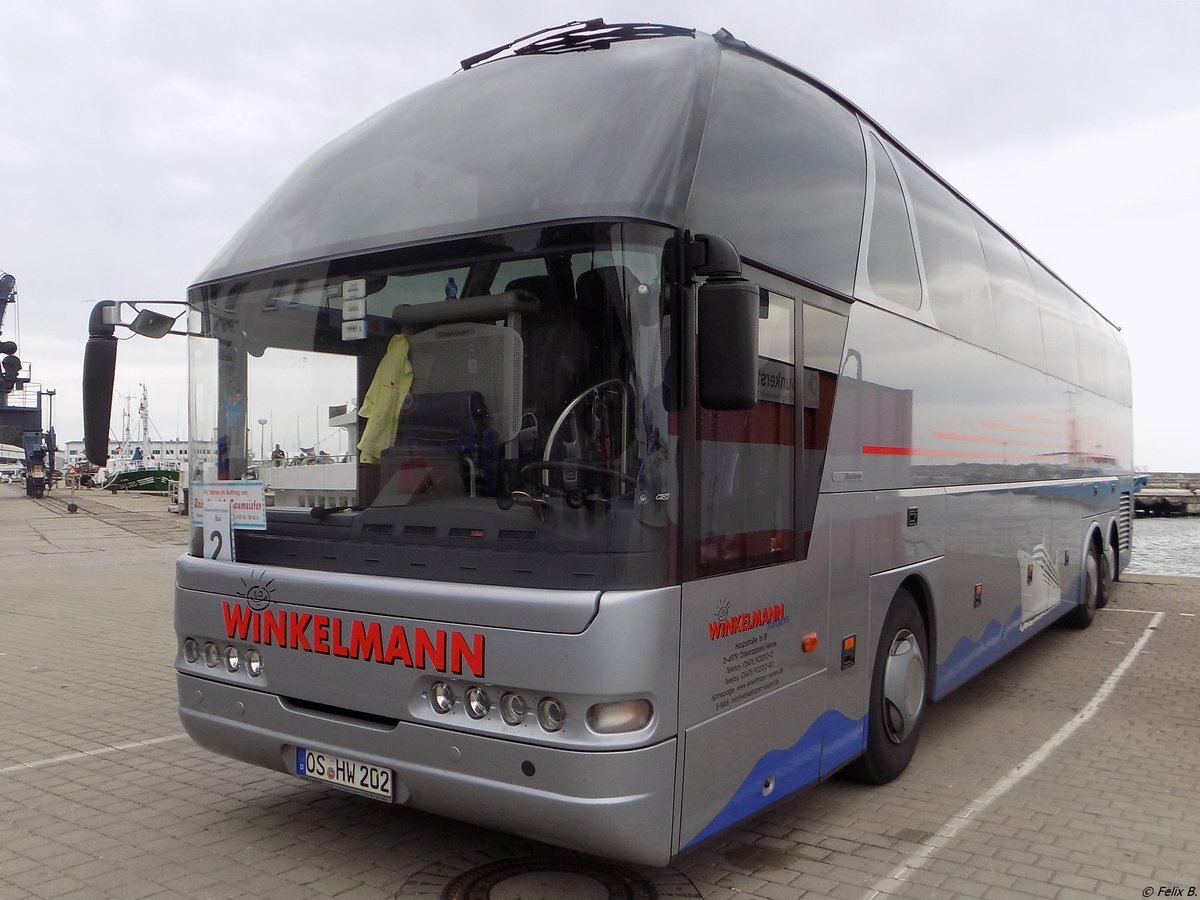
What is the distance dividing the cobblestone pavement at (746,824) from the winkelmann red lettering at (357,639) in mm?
974

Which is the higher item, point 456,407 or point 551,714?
point 456,407

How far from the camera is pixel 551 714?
3.65 m

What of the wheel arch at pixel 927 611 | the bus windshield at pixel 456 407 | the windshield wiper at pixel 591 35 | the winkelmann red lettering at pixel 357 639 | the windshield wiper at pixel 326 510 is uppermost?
the windshield wiper at pixel 591 35

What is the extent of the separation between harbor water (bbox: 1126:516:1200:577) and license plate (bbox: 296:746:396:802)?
58.5 feet

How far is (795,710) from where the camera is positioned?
14.8ft

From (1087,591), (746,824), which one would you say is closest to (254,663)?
(746,824)

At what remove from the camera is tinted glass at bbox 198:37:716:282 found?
12.6 feet

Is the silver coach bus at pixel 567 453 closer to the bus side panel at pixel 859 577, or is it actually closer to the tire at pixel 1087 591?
the bus side panel at pixel 859 577

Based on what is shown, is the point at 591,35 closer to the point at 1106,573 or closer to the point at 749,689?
the point at 749,689

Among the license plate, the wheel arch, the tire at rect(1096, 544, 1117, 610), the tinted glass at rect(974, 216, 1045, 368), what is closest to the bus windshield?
the license plate

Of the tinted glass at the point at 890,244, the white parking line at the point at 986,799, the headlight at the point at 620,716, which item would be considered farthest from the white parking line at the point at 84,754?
the tinted glass at the point at 890,244

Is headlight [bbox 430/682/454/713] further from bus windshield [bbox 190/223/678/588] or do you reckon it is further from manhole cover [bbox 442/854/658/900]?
manhole cover [bbox 442/854/658/900]

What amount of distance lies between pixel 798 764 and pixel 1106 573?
9.42 m

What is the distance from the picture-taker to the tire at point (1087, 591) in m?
10.9
